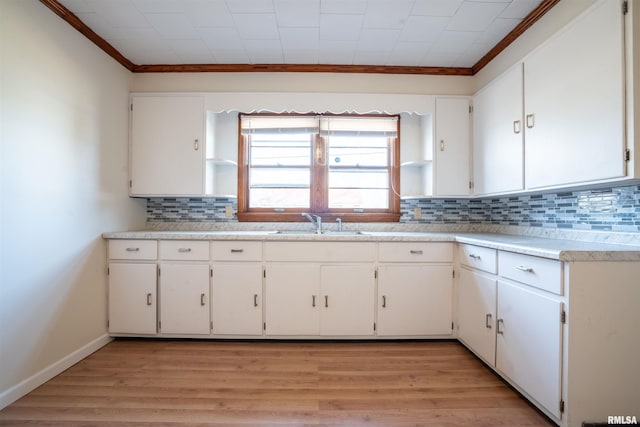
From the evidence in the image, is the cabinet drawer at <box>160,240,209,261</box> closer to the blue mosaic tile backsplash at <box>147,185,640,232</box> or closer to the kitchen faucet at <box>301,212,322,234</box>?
the blue mosaic tile backsplash at <box>147,185,640,232</box>

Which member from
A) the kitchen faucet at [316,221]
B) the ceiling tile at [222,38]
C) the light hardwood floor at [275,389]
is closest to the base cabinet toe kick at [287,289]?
the light hardwood floor at [275,389]

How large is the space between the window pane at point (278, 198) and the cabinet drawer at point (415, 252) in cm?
99

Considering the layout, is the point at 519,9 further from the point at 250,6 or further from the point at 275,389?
the point at 275,389

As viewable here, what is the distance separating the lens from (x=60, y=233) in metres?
2.02

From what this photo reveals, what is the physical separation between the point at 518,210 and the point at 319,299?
72.0 inches

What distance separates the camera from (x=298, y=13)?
2.06 meters

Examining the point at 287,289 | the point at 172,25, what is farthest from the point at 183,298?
the point at 172,25

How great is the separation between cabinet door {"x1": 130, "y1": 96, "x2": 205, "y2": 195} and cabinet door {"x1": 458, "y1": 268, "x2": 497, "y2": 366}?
235cm

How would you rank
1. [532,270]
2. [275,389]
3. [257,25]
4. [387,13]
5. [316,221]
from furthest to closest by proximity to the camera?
[316,221] < [257,25] < [387,13] < [275,389] < [532,270]

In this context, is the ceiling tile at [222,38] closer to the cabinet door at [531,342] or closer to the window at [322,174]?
the window at [322,174]

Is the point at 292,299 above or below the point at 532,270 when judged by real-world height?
below

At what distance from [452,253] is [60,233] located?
9.39 ft

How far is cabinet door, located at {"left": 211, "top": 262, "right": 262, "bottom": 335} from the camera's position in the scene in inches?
94.1

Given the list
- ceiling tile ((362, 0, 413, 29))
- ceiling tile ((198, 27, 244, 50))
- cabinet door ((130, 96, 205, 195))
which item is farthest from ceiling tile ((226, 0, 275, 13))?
cabinet door ((130, 96, 205, 195))
